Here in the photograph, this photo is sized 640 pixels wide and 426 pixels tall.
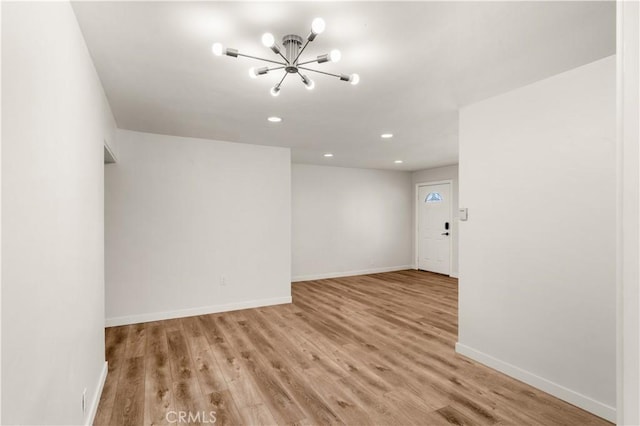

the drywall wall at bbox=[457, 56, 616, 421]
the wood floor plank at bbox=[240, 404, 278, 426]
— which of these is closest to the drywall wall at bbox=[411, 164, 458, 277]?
the drywall wall at bbox=[457, 56, 616, 421]

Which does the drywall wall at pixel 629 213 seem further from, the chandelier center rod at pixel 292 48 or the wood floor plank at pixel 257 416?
the wood floor plank at pixel 257 416

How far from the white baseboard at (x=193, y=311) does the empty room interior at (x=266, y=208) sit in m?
0.03

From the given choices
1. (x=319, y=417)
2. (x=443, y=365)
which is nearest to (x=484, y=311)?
(x=443, y=365)

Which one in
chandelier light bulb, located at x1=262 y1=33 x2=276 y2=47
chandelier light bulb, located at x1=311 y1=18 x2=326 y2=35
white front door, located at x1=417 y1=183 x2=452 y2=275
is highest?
chandelier light bulb, located at x1=262 y1=33 x2=276 y2=47

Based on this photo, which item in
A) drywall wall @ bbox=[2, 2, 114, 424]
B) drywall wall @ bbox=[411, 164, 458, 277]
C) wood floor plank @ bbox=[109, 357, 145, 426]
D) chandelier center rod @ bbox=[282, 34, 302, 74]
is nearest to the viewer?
drywall wall @ bbox=[2, 2, 114, 424]

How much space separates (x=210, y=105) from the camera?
3.08 m

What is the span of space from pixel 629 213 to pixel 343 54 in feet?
6.01

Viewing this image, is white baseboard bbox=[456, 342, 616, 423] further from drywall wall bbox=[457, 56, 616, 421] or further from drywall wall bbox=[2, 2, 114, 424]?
drywall wall bbox=[2, 2, 114, 424]

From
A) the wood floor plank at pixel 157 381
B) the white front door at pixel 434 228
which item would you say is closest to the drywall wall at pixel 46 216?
Answer: the wood floor plank at pixel 157 381

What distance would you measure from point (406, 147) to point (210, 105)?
3128mm

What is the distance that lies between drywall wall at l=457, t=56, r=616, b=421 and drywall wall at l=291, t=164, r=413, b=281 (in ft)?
13.3

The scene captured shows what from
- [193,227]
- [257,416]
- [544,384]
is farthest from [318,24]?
[193,227]

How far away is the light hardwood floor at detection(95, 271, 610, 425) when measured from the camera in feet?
7.18

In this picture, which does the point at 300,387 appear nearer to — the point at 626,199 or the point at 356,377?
the point at 356,377
